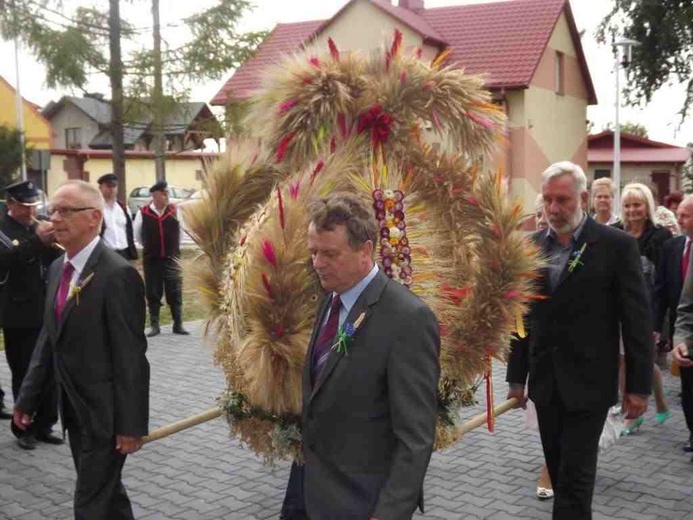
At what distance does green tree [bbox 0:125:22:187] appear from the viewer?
30562 millimetres

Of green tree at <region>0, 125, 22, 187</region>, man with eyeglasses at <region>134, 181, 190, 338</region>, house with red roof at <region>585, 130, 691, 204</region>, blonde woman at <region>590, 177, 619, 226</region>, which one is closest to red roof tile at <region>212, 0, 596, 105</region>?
green tree at <region>0, 125, 22, 187</region>

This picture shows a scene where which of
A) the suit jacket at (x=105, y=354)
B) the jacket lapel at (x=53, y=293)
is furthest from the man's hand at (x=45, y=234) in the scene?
the suit jacket at (x=105, y=354)

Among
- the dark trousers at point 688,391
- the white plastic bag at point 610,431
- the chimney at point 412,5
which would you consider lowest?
the white plastic bag at point 610,431

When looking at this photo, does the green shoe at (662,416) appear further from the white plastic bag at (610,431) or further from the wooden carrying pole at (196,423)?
the wooden carrying pole at (196,423)

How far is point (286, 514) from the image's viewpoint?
4938 millimetres

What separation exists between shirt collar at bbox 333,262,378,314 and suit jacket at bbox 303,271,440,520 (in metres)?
0.02

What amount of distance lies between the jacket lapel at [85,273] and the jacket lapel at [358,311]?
70.7 inches

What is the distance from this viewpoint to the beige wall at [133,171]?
4275 centimetres

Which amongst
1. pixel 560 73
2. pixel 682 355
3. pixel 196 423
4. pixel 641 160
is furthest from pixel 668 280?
pixel 641 160

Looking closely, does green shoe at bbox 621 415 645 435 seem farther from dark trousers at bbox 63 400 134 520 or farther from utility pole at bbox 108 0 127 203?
utility pole at bbox 108 0 127 203

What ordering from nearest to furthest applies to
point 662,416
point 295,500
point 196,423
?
1. point 196,423
2. point 295,500
3. point 662,416

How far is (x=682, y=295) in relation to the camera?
6117mm

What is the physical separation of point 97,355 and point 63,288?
43 cm

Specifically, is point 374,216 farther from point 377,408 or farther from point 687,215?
point 687,215
